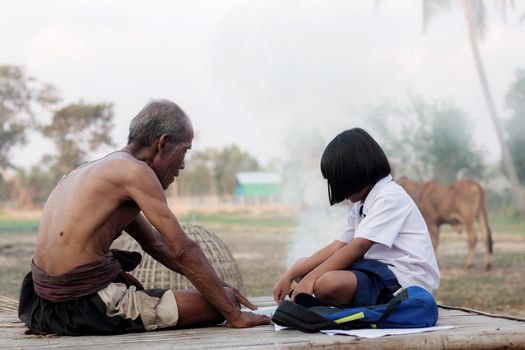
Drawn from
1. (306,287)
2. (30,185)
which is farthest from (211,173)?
(306,287)

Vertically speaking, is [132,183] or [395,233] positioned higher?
[132,183]

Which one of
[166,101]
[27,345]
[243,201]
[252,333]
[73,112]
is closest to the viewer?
[27,345]

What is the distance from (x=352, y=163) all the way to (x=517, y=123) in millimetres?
28515

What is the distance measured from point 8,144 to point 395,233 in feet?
112

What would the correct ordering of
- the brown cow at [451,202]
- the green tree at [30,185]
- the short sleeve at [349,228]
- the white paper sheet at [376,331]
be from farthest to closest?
the green tree at [30,185], the brown cow at [451,202], the short sleeve at [349,228], the white paper sheet at [376,331]

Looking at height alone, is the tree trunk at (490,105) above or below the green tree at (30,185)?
above

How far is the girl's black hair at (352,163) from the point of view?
3.73 metres

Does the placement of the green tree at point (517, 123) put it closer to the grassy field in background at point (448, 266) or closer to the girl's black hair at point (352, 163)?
the grassy field in background at point (448, 266)

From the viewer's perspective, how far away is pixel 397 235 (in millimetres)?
Result: 3781

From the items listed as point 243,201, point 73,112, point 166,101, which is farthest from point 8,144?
point 166,101

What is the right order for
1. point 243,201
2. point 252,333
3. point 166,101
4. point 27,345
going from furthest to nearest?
point 243,201
point 166,101
point 252,333
point 27,345

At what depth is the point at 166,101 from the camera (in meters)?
3.57

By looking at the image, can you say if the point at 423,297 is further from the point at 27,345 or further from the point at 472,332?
the point at 27,345

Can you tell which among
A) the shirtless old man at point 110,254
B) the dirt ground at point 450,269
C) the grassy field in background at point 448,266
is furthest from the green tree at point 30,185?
the shirtless old man at point 110,254
